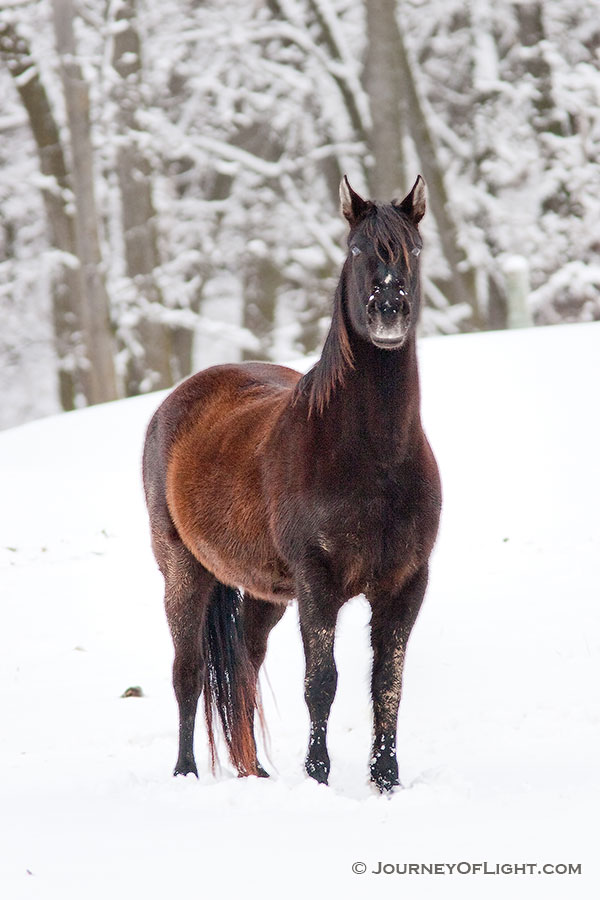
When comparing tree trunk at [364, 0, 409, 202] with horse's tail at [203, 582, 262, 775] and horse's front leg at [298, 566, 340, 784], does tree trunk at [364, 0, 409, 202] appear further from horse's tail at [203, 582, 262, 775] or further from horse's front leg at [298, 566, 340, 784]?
horse's front leg at [298, 566, 340, 784]

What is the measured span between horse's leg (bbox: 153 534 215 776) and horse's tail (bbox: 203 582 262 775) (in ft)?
0.14

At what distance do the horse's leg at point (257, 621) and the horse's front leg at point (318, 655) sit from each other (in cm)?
Answer: 125

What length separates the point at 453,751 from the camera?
5074 millimetres

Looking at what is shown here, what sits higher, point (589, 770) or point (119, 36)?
point (119, 36)

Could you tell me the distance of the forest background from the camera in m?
17.4

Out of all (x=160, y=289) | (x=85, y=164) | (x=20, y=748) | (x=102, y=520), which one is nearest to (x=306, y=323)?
(x=160, y=289)

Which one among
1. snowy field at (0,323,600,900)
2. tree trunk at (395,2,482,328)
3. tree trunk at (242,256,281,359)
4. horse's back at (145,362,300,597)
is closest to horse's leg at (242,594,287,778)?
snowy field at (0,323,600,900)

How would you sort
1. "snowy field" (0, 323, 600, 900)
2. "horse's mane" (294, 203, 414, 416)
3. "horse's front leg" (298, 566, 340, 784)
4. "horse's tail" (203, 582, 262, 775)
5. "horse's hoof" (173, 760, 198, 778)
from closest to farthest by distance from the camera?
1. "snowy field" (0, 323, 600, 900)
2. "horse's mane" (294, 203, 414, 416)
3. "horse's front leg" (298, 566, 340, 784)
4. "horse's hoof" (173, 760, 198, 778)
5. "horse's tail" (203, 582, 262, 775)

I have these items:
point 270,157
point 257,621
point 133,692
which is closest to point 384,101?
point 270,157

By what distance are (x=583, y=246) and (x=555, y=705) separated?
47.7 ft

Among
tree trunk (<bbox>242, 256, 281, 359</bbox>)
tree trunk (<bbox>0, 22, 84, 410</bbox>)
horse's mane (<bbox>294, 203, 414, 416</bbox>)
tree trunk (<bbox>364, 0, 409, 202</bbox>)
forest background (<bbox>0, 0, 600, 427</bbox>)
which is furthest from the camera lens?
tree trunk (<bbox>242, 256, 281, 359</bbox>)

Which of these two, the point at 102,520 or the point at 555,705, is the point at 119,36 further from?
the point at 555,705

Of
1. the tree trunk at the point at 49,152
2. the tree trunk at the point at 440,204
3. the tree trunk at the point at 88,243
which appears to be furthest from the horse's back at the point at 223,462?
the tree trunk at the point at 440,204

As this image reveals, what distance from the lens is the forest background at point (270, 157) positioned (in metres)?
17.4
